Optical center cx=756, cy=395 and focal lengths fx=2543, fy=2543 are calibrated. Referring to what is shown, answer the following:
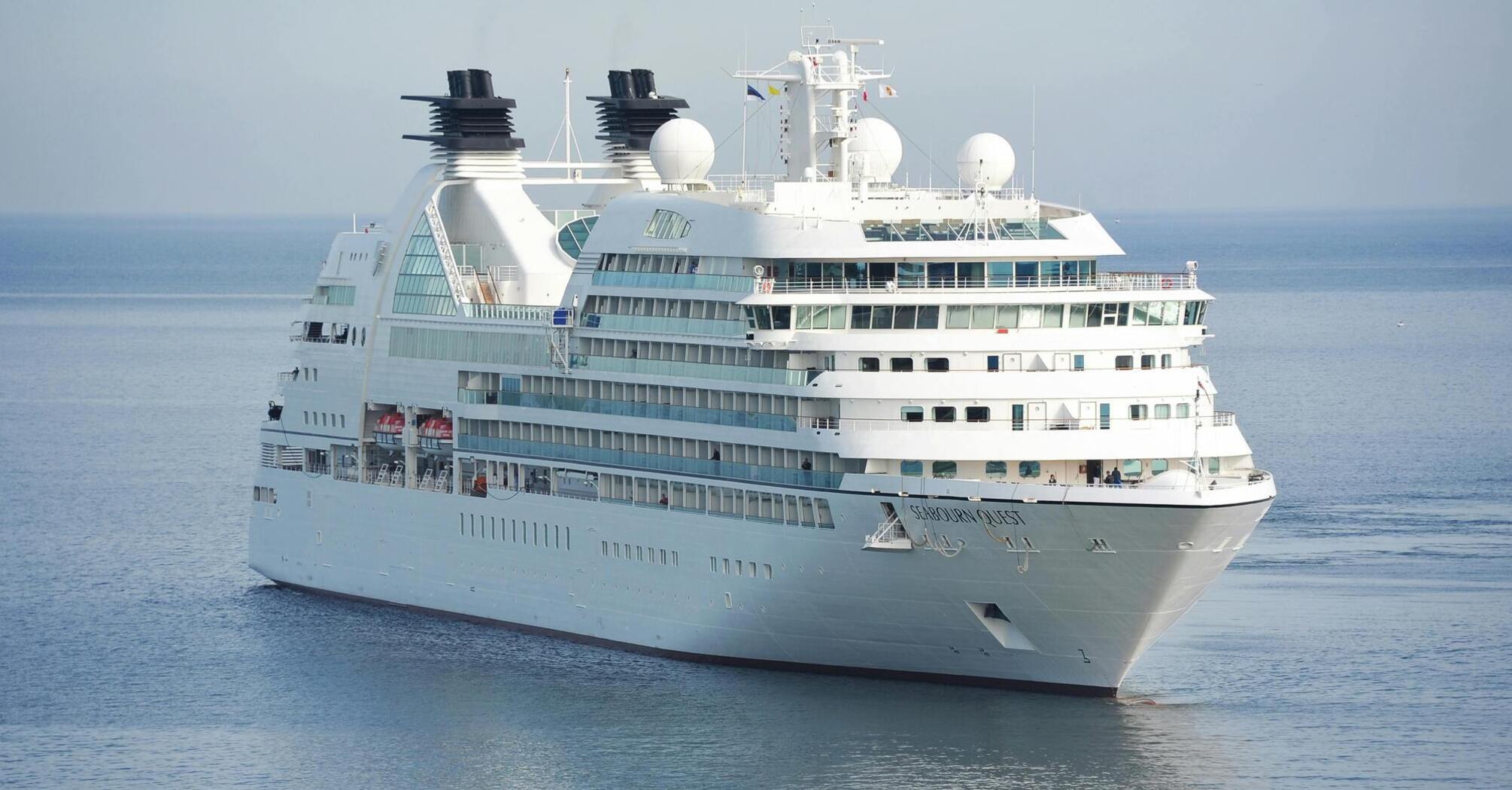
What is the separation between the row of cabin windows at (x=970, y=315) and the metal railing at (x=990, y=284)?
0.34m

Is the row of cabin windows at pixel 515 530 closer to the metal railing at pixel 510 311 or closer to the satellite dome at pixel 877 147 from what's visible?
the metal railing at pixel 510 311

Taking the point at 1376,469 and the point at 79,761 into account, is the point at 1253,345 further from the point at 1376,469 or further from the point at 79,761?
the point at 79,761

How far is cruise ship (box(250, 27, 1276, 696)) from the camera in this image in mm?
47219

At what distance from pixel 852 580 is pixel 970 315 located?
5562 mm

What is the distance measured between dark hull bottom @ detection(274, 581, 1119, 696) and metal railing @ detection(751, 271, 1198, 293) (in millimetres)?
7561

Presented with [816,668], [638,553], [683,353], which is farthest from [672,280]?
[816,668]

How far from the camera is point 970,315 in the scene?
4847 centimetres

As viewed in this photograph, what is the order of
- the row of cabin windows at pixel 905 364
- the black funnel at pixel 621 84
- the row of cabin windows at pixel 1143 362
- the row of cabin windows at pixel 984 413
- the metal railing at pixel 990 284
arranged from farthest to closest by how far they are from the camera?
the black funnel at pixel 621 84
the metal railing at pixel 990 284
the row of cabin windows at pixel 1143 362
the row of cabin windows at pixel 905 364
the row of cabin windows at pixel 984 413

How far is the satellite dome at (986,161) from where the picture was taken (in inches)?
2072

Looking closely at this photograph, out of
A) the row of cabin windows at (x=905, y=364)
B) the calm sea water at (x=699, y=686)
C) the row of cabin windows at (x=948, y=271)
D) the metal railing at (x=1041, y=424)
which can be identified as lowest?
the calm sea water at (x=699, y=686)

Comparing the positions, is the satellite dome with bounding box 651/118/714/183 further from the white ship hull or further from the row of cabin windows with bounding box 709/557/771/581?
the row of cabin windows with bounding box 709/557/771/581

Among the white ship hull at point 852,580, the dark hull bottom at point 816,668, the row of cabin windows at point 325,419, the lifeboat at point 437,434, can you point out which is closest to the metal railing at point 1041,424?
the white ship hull at point 852,580

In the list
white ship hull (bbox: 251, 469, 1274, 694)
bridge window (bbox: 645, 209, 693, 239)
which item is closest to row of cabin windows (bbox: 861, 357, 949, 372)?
white ship hull (bbox: 251, 469, 1274, 694)

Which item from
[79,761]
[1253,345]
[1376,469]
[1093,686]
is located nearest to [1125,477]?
[1093,686]
